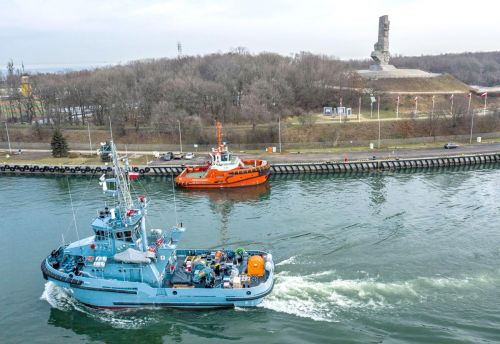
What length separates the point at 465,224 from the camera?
33.8m

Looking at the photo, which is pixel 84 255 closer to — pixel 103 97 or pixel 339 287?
pixel 339 287

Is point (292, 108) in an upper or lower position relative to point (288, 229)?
upper

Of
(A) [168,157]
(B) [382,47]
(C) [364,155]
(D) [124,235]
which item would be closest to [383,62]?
(B) [382,47]

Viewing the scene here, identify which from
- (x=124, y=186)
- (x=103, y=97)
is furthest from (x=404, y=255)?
(x=103, y=97)

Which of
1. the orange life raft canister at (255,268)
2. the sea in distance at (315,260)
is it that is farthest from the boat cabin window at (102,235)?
the orange life raft canister at (255,268)

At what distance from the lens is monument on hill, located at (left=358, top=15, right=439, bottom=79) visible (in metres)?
92.6

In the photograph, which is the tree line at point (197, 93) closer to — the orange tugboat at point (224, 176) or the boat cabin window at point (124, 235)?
the orange tugboat at point (224, 176)

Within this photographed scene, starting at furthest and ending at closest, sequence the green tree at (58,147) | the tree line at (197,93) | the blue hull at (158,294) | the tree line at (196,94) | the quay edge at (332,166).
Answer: the tree line at (197,93) → the tree line at (196,94) → the green tree at (58,147) → the quay edge at (332,166) → the blue hull at (158,294)

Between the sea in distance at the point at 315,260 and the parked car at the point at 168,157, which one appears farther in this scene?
the parked car at the point at 168,157

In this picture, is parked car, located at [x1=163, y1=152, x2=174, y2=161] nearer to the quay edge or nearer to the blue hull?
the quay edge

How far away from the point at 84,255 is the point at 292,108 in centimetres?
5649

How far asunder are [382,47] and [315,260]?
79.4 meters

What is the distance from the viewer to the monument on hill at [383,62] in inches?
3647

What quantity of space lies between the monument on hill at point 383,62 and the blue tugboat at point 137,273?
7669cm
